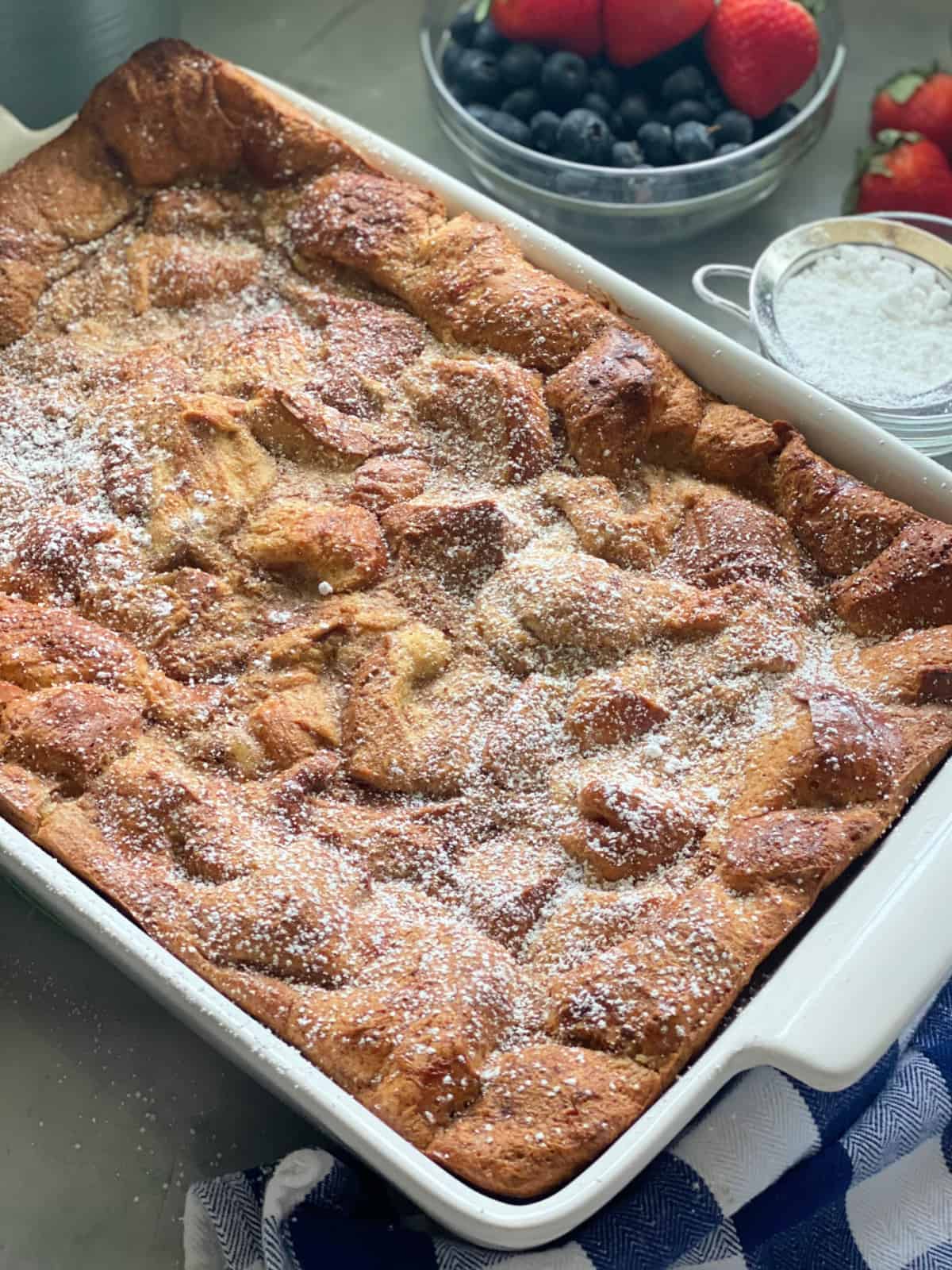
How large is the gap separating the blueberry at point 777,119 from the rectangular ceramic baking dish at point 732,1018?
3.89 feet

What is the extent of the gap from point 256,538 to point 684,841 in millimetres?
556

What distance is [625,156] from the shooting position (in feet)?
6.92

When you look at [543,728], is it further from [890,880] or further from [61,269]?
[61,269]

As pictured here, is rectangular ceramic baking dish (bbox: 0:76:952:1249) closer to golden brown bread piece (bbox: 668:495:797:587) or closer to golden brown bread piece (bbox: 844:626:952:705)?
golden brown bread piece (bbox: 844:626:952:705)

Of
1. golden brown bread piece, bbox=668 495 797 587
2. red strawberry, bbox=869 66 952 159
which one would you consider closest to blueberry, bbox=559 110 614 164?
red strawberry, bbox=869 66 952 159

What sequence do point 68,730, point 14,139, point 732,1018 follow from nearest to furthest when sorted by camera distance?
point 732,1018 → point 68,730 → point 14,139

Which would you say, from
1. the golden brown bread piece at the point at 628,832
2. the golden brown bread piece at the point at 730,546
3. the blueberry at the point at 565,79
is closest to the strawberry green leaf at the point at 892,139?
the blueberry at the point at 565,79

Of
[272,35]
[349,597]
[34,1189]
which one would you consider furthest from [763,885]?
[272,35]

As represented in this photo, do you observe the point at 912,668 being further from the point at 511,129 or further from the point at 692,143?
the point at 511,129

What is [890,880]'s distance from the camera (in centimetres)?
129

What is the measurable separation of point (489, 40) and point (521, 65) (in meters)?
0.09

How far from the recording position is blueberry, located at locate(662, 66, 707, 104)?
7.06ft

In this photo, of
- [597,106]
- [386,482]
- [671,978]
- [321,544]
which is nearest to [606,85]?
[597,106]

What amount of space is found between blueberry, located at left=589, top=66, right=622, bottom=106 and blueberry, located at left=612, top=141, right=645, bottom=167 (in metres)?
0.10
